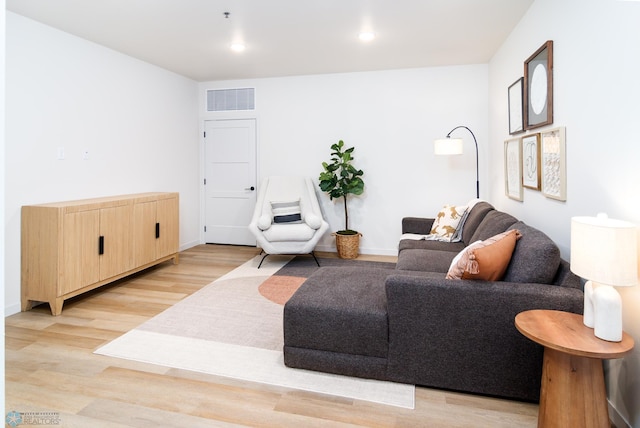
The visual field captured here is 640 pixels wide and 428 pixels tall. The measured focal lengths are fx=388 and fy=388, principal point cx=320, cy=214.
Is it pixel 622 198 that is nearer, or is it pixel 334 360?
pixel 622 198

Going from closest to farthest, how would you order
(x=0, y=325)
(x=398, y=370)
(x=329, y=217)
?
(x=0, y=325) < (x=398, y=370) < (x=329, y=217)

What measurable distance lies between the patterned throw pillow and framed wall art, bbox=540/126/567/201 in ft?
9.67

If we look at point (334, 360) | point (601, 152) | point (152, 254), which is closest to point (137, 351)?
point (334, 360)

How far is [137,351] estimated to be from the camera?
8.40 feet

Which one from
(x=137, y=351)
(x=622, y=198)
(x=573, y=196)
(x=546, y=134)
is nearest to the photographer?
(x=622, y=198)

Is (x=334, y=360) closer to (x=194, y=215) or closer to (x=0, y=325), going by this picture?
(x=0, y=325)

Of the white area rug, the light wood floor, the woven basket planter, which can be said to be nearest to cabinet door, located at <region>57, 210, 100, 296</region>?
the light wood floor

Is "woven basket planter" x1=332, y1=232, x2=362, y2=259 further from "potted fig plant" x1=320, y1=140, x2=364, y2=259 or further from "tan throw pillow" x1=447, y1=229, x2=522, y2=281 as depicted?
"tan throw pillow" x1=447, y1=229, x2=522, y2=281

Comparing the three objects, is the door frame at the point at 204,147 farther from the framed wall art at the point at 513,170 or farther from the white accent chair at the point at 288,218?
the framed wall art at the point at 513,170

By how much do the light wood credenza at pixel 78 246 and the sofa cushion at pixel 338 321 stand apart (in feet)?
7.02

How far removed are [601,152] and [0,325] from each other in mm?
2581

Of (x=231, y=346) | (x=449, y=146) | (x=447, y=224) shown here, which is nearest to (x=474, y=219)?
(x=447, y=224)

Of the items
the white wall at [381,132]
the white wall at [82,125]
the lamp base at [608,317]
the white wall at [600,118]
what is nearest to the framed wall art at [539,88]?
the white wall at [600,118]

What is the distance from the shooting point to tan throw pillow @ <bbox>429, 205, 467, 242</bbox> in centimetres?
410
